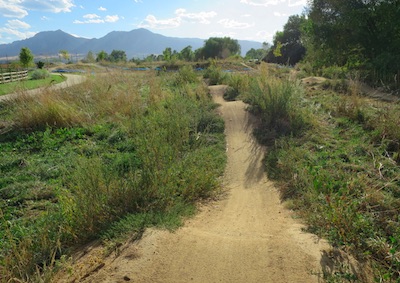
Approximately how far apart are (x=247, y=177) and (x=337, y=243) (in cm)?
256

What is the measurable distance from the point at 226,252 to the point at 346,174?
2.45m

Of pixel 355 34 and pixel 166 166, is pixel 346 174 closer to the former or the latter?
pixel 166 166

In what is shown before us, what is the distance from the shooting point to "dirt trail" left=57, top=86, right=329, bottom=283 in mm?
2553

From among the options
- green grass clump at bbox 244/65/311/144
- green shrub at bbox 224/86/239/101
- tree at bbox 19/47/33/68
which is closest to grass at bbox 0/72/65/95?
green shrub at bbox 224/86/239/101

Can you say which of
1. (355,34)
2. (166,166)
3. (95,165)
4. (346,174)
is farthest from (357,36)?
(95,165)

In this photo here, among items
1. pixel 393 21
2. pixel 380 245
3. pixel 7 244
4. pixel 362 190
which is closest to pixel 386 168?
pixel 362 190

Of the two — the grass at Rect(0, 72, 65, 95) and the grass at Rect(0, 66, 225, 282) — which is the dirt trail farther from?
the grass at Rect(0, 72, 65, 95)

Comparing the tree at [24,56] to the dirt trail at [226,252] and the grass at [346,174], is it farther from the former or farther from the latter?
the dirt trail at [226,252]

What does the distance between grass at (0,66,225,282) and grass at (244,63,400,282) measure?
1.33m

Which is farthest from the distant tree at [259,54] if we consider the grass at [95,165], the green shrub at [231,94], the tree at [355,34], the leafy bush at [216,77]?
the grass at [95,165]

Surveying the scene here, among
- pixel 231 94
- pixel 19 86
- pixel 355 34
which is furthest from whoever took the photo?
pixel 355 34

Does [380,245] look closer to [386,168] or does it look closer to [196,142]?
[386,168]

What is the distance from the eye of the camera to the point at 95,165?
3.79 m

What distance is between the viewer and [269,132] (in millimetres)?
6953
